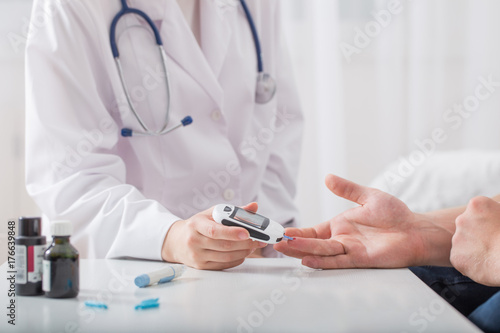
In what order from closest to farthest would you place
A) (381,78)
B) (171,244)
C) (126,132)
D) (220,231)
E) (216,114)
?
1. (220,231)
2. (171,244)
3. (126,132)
4. (216,114)
5. (381,78)

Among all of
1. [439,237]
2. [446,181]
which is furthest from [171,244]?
[446,181]

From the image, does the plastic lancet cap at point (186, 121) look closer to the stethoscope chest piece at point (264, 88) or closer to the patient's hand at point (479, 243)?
the stethoscope chest piece at point (264, 88)

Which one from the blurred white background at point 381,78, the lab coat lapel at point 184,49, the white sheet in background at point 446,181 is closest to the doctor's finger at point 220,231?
the lab coat lapel at point 184,49

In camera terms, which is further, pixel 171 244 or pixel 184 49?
pixel 184 49

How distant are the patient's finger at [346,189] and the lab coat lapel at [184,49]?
1.34ft

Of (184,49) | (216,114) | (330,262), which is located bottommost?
(330,262)

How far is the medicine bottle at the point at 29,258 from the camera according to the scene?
678 millimetres

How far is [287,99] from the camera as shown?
1.53m

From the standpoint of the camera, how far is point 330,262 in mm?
864

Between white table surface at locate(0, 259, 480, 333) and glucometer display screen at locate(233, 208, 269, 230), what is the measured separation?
0.25ft

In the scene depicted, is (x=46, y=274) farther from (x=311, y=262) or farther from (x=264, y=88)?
(x=264, y=88)

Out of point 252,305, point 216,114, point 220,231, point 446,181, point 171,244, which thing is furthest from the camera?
point 446,181

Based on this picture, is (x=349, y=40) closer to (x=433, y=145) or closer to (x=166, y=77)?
(x=433, y=145)

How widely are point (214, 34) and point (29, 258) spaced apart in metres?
0.75
